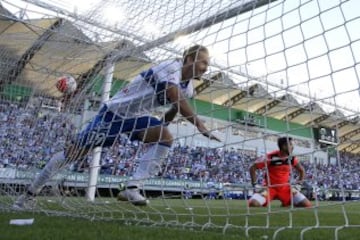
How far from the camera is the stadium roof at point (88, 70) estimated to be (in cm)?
313

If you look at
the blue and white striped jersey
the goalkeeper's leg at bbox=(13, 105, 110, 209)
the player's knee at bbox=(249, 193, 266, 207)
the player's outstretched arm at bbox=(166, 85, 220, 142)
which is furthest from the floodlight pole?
the player's knee at bbox=(249, 193, 266, 207)

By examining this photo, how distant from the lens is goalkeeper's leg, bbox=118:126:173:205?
126 inches

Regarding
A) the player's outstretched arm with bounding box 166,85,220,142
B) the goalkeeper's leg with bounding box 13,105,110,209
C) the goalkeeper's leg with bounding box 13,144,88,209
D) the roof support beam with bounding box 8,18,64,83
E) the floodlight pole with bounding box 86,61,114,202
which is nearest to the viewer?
the player's outstretched arm with bounding box 166,85,220,142

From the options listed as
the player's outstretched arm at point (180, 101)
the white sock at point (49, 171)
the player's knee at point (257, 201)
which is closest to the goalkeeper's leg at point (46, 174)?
the white sock at point (49, 171)

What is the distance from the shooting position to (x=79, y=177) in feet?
14.8

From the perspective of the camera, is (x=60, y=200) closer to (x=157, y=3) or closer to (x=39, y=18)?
(x=157, y=3)

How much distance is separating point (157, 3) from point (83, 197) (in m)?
1.96

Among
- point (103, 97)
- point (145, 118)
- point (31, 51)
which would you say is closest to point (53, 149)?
point (103, 97)

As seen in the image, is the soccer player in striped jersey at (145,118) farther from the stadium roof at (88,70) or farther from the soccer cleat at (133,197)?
the stadium roof at (88,70)

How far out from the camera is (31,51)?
237 inches

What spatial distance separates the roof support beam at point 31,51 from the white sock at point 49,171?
2.50m

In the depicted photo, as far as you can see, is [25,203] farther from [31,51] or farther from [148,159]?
[31,51]

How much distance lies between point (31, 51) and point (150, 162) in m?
3.59

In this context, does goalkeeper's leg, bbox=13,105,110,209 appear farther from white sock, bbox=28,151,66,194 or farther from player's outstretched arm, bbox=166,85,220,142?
player's outstretched arm, bbox=166,85,220,142
